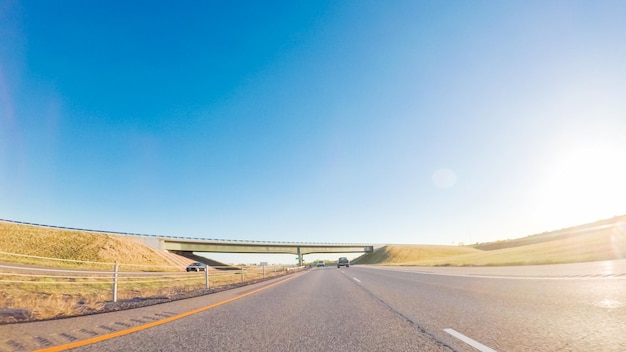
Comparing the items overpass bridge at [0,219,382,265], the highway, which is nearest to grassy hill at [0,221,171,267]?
overpass bridge at [0,219,382,265]

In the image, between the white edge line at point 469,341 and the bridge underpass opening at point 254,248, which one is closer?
the white edge line at point 469,341

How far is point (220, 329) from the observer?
4746 millimetres

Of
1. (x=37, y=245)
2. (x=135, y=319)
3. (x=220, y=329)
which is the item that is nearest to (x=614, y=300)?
(x=220, y=329)

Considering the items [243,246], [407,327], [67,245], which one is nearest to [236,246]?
[243,246]

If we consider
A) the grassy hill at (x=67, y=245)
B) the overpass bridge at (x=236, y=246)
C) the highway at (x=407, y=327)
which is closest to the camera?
the highway at (x=407, y=327)

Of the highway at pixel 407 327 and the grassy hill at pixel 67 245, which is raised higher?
the grassy hill at pixel 67 245

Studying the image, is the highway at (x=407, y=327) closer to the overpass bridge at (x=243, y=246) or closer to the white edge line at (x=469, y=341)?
the white edge line at (x=469, y=341)

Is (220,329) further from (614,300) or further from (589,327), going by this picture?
(614,300)

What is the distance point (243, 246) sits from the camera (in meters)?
86.7

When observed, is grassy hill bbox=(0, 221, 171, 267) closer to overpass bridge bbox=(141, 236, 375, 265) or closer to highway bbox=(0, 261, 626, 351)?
overpass bridge bbox=(141, 236, 375, 265)

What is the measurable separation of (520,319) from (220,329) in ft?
14.2

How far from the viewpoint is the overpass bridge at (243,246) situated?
224ft

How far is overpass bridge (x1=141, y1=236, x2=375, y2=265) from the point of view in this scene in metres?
68.2

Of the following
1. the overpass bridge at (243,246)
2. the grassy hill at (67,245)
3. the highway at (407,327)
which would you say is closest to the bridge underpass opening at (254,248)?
the overpass bridge at (243,246)
